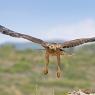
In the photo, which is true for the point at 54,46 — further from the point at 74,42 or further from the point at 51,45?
the point at 74,42

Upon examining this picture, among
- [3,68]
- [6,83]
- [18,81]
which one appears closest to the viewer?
[6,83]

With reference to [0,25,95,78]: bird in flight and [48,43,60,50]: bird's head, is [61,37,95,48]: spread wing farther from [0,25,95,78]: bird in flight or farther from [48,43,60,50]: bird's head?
[48,43,60,50]: bird's head

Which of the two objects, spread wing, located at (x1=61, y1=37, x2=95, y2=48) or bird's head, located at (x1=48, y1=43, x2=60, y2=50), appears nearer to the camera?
bird's head, located at (x1=48, y1=43, x2=60, y2=50)

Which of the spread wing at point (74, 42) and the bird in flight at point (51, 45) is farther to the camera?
the spread wing at point (74, 42)

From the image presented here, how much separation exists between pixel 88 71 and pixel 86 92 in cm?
7419

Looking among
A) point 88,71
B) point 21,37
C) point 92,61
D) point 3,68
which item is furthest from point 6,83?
point 21,37

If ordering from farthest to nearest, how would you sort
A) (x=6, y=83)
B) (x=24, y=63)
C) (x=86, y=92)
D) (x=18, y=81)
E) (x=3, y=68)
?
(x=24, y=63)
(x=3, y=68)
(x=18, y=81)
(x=6, y=83)
(x=86, y=92)

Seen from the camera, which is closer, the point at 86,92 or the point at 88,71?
the point at 86,92

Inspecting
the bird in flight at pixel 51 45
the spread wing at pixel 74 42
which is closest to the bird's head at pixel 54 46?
the bird in flight at pixel 51 45

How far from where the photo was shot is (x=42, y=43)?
14898mm

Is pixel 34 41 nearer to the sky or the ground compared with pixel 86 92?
nearer to the sky

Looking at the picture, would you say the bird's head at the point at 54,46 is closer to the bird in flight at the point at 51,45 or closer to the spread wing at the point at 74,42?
the bird in flight at the point at 51,45

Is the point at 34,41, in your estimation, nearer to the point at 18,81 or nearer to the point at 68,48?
the point at 68,48

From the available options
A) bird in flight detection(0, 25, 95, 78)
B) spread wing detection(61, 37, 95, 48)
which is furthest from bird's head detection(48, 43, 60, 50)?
spread wing detection(61, 37, 95, 48)
